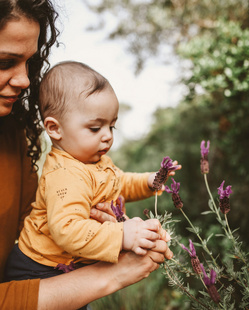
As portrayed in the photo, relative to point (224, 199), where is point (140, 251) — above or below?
below

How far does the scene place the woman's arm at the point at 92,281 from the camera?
137 centimetres

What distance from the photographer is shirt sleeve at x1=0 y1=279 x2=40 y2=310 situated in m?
1.34

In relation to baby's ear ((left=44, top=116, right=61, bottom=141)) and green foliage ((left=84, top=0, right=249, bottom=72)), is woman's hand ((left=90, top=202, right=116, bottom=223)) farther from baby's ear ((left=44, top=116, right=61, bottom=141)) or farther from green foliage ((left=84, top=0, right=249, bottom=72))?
green foliage ((left=84, top=0, right=249, bottom=72))

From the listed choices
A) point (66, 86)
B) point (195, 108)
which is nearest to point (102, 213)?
point (66, 86)

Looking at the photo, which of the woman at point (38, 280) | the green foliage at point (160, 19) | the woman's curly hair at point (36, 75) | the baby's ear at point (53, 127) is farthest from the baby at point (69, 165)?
the green foliage at point (160, 19)

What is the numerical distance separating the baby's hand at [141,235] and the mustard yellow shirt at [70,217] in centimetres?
4

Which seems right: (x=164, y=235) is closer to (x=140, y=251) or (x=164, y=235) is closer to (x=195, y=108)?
(x=140, y=251)

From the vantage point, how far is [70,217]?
4.27 feet

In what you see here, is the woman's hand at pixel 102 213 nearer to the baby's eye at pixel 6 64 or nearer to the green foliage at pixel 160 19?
the baby's eye at pixel 6 64

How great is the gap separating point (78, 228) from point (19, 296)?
1.38 feet

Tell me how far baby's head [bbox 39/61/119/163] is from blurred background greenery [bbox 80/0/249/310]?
1.27 meters

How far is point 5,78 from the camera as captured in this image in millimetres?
1417

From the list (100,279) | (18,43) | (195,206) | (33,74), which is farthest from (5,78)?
(195,206)

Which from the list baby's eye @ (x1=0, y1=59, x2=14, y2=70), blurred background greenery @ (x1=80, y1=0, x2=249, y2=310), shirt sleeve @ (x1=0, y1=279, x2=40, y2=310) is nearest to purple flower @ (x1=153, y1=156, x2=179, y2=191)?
shirt sleeve @ (x1=0, y1=279, x2=40, y2=310)
